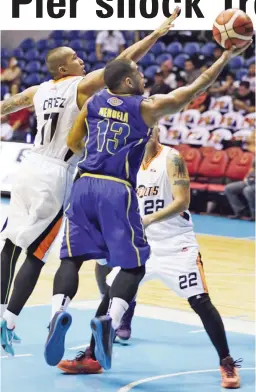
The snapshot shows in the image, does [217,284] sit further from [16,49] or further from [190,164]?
[16,49]

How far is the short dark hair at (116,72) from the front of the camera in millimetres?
5191

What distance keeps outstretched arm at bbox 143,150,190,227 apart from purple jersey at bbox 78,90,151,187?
54 cm

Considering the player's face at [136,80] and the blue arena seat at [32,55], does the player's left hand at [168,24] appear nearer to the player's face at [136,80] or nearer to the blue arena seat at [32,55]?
the player's face at [136,80]

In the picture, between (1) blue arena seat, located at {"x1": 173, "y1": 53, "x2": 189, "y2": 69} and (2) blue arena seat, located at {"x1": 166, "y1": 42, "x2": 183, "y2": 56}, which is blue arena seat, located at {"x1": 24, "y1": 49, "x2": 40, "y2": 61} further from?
(1) blue arena seat, located at {"x1": 173, "y1": 53, "x2": 189, "y2": 69}

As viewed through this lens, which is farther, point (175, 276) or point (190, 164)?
point (190, 164)

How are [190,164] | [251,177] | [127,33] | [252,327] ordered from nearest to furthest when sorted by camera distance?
[252,327] < [251,177] < [190,164] < [127,33]

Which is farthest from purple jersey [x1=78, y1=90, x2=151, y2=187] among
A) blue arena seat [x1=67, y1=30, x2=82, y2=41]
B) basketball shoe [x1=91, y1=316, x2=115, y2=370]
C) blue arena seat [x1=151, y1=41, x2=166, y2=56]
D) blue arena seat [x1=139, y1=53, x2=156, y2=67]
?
blue arena seat [x1=67, y1=30, x2=82, y2=41]

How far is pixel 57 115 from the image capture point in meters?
5.90

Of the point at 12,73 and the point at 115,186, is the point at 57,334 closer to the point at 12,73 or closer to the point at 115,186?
the point at 115,186

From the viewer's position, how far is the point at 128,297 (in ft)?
17.3

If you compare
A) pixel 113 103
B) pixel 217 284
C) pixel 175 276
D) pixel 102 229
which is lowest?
pixel 217 284

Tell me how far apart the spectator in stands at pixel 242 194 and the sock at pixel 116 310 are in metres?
9.26

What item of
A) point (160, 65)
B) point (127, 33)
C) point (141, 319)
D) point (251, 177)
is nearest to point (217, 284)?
point (141, 319)

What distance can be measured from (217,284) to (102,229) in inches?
170
